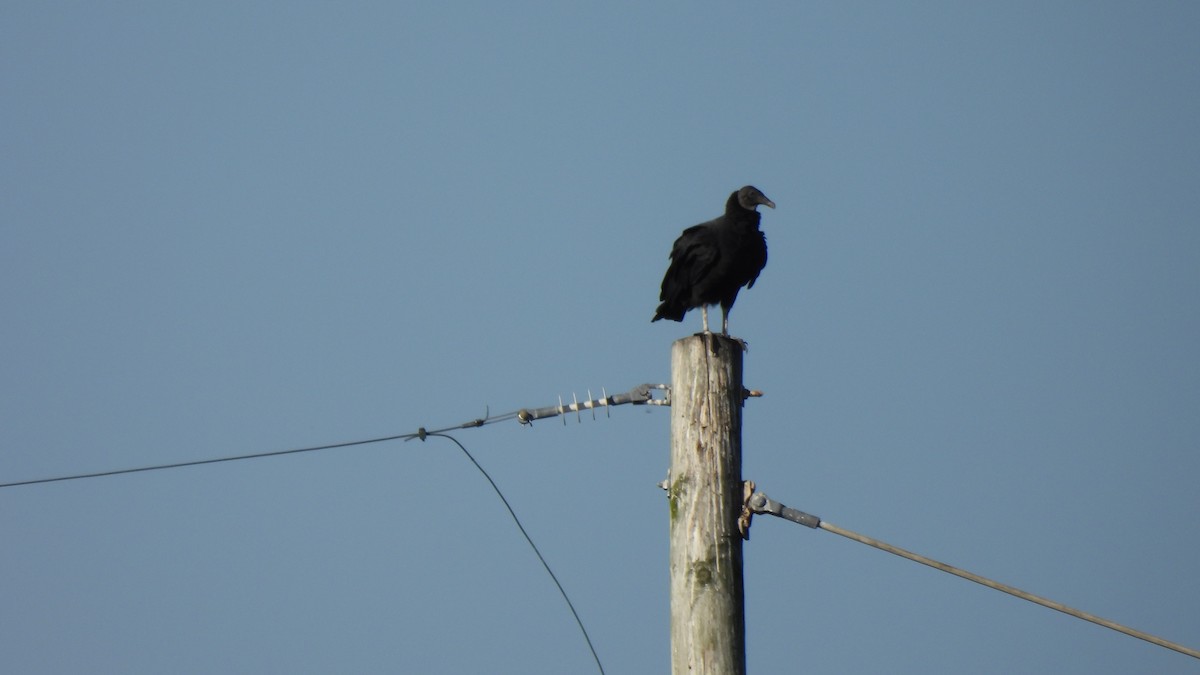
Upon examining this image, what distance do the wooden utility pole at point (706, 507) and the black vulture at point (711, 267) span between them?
7.82 feet

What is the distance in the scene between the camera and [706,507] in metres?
4.36

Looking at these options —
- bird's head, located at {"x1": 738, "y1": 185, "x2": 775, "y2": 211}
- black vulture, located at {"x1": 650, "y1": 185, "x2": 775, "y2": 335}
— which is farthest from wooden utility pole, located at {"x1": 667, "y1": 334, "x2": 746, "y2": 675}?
bird's head, located at {"x1": 738, "y1": 185, "x2": 775, "y2": 211}

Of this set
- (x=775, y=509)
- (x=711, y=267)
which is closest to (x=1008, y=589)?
(x=775, y=509)

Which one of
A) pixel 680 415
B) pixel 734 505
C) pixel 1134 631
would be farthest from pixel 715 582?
pixel 1134 631

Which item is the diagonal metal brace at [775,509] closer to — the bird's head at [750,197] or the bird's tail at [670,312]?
the bird's tail at [670,312]

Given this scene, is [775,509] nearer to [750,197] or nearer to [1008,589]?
[1008,589]

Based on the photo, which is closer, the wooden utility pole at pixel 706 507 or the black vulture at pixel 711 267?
the wooden utility pole at pixel 706 507

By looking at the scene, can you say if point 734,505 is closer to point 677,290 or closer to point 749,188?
point 677,290

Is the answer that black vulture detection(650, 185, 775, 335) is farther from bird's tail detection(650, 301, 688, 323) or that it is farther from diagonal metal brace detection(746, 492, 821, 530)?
diagonal metal brace detection(746, 492, 821, 530)

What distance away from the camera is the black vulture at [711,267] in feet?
23.1

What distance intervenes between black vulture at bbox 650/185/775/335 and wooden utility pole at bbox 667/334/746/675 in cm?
238

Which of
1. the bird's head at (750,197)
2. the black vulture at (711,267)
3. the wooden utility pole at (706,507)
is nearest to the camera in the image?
the wooden utility pole at (706,507)

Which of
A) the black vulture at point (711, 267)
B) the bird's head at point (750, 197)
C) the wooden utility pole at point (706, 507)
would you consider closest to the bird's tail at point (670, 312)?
the black vulture at point (711, 267)

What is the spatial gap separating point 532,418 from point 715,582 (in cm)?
140
